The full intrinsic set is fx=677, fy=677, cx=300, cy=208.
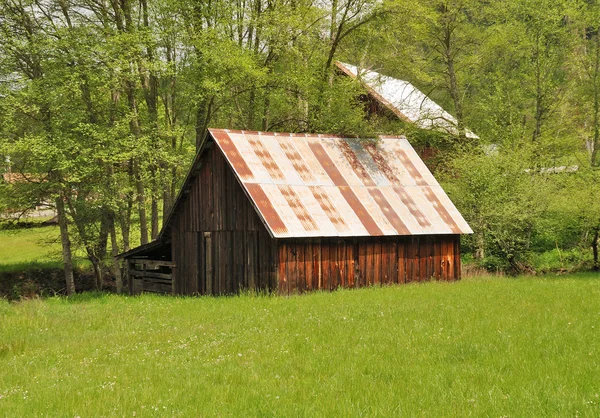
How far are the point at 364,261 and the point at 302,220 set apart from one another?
11.2ft

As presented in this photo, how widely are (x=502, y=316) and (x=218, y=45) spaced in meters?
20.9

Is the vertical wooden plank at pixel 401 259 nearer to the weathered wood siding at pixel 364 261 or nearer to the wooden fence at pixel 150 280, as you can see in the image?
the weathered wood siding at pixel 364 261

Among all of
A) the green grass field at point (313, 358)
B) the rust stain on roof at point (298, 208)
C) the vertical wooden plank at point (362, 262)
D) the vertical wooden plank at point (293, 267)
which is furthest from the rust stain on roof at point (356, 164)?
the green grass field at point (313, 358)

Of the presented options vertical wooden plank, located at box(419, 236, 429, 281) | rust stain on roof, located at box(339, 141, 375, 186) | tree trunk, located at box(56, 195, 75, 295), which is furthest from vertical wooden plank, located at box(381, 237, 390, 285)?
tree trunk, located at box(56, 195, 75, 295)

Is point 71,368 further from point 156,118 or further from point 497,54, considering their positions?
point 497,54

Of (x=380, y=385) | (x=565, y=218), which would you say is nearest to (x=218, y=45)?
(x=565, y=218)

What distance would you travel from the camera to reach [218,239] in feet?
86.2

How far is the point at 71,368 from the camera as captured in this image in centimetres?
1176

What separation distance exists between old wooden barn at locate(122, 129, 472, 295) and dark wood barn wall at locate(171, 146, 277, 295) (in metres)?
0.04

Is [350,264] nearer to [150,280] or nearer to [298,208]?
[298,208]

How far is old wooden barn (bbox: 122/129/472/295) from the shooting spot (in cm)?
2409

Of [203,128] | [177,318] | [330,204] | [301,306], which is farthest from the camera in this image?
[203,128]

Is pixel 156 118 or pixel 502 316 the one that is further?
pixel 156 118

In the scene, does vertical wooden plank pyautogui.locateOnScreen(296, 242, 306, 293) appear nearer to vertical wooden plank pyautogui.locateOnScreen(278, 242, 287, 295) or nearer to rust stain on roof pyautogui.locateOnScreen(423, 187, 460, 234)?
vertical wooden plank pyautogui.locateOnScreen(278, 242, 287, 295)
